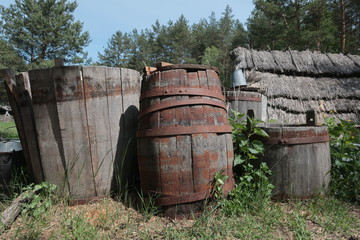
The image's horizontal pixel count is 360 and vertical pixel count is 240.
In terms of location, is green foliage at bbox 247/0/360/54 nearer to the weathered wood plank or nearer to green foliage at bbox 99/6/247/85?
green foliage at bbox 99/6/247/85

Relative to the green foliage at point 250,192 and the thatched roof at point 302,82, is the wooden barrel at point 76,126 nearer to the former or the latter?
the green foliage at point 250,192

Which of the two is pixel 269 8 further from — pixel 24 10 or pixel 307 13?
pixel 24 10

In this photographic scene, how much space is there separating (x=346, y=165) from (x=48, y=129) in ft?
9.83

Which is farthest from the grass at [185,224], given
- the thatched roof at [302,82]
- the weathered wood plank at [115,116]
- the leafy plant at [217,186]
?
the thatched roof at [302,82]

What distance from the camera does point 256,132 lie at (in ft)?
7.77

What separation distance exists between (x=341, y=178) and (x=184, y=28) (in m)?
38.2

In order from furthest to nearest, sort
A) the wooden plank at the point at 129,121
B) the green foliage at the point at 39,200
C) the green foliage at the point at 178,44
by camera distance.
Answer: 1. the green foliage at the point at 178,44
2. the wooden plank at the point at 129,121
3. the green foliage at the point at 39,200

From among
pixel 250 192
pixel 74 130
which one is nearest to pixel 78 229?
pixel 74 130

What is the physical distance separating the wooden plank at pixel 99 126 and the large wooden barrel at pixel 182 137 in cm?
38

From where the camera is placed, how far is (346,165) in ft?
8.60

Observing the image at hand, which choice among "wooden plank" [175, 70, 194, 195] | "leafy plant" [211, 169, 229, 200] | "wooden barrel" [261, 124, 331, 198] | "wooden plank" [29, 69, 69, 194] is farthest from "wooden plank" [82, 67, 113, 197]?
"wooden barrel" [261, 124, 331, 198]

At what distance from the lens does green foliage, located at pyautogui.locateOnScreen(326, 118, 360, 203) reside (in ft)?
8.19

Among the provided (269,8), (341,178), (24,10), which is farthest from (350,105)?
(24,10)

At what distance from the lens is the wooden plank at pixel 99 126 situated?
2.26 m
